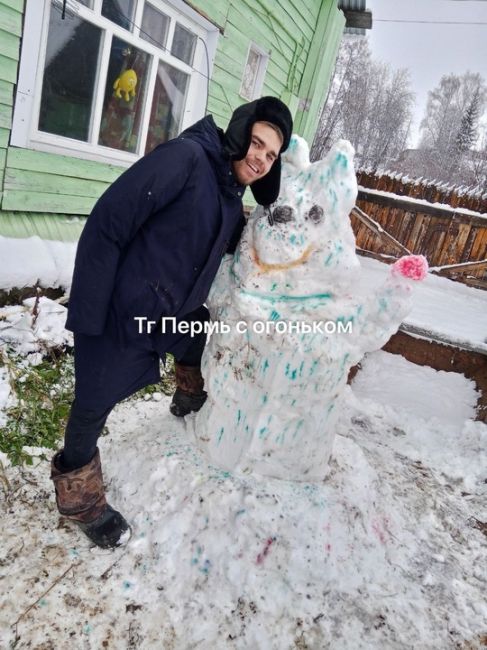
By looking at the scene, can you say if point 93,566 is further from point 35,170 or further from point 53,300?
point 35,170

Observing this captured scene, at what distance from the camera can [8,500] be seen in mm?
1931

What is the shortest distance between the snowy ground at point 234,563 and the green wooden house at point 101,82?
2.22m

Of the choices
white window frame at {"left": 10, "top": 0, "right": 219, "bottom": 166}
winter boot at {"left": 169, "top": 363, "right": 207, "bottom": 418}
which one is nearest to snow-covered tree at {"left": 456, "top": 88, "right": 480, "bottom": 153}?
white window frame at {"left": 10, "top": 0, "right": 219, "bottom": 166}

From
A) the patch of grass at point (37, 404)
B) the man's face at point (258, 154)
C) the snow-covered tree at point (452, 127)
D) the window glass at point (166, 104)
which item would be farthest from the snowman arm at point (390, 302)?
the snow-covered tree at point (452, 127)

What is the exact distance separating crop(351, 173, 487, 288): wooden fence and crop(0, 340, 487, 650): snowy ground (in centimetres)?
517

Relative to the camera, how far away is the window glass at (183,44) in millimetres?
4219

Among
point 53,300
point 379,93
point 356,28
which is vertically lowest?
point 53,300

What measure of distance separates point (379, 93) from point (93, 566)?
38207 millimetres

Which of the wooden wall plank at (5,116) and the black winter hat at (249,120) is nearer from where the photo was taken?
the black winter hat at (249,120)

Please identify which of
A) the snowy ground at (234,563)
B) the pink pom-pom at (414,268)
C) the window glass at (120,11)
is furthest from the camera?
the window glass at (120,11)

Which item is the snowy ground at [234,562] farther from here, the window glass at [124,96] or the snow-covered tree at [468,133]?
the snow-covered tree at [468,133]

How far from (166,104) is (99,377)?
386 cm

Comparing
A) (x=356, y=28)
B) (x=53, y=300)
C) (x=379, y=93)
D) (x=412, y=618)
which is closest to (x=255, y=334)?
(x=412, y=618)

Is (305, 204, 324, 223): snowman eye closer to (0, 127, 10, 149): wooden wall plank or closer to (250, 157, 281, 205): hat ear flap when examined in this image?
(250, 157, 281, 205): hat ear flap
